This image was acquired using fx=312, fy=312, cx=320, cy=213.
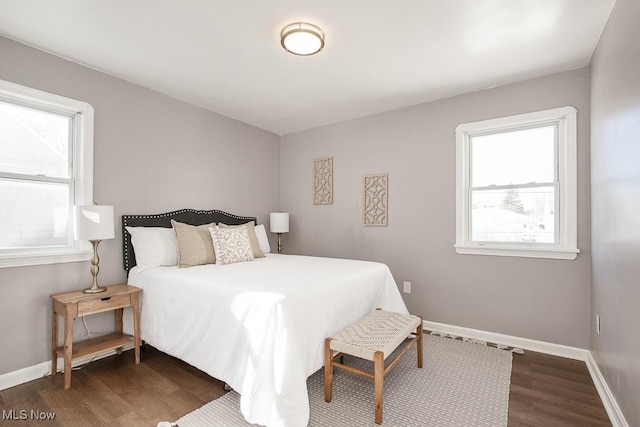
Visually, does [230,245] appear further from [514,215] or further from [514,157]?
[514,157]

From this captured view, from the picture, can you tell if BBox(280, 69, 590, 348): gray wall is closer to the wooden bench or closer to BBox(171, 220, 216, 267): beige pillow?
the wooden bench

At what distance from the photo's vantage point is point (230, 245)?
10.1 feet

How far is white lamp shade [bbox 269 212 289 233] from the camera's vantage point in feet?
14.3

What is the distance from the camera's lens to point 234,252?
121 inches

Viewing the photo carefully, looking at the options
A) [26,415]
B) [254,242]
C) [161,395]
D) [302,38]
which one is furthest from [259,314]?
[302,38]

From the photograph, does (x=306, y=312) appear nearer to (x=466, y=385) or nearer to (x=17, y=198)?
(x=466, y=385)

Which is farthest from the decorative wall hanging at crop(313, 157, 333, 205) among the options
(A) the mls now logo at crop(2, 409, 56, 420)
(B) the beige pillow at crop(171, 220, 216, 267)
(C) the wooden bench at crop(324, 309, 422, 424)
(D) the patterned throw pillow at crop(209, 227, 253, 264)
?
(A) the mls now logo at crop(2, 409, 56, 420)

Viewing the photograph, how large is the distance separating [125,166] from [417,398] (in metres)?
3.14

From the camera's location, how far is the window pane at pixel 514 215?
291 centimetres

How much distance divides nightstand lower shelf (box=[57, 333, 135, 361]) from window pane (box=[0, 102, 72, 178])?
4.59 ft

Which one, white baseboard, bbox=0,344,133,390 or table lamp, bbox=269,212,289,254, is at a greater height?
table lamp, bbox=269,212,289,254

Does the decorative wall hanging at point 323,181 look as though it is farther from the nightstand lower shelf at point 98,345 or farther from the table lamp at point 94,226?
the nightstand lower shelf at point 98,345

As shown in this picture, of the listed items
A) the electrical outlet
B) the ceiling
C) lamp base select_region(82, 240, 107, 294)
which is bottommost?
the electrical outlet

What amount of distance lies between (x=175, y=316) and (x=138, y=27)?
209 cm
